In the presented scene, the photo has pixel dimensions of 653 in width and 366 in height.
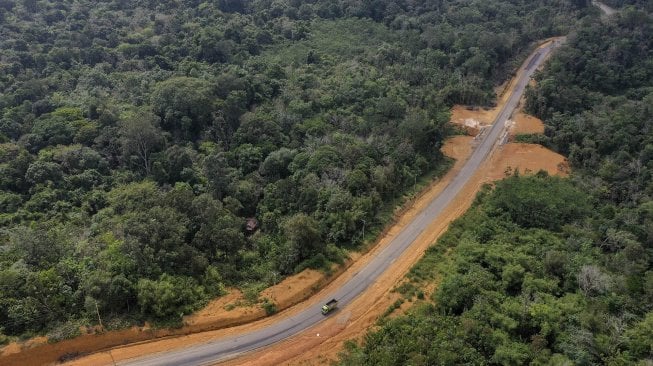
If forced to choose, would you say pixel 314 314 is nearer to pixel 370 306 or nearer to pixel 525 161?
pixel 370 306

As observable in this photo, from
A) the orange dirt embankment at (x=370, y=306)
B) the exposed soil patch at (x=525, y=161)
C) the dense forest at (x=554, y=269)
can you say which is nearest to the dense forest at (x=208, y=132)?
the orange dirt embankment at (x=370, y=306)

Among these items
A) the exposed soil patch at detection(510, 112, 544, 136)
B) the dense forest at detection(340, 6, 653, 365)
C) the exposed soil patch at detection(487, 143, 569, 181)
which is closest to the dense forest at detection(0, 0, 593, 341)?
the exposed soil patch at detection(510, 112, 544, 136)

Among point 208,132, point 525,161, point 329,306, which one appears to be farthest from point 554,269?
point 208,132

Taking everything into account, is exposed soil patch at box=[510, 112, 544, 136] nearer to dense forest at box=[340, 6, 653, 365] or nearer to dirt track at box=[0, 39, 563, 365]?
dense forest at box=[340, 6, 653, 365]

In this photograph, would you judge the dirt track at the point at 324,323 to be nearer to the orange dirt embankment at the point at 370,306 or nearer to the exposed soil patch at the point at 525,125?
the orange dirt embankment at the point at 370,306

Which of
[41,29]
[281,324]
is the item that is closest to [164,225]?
[281,324]

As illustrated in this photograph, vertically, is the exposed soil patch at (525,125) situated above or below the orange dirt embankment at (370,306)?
below
